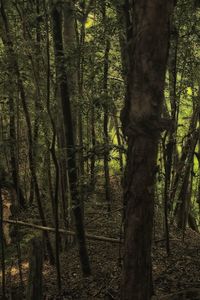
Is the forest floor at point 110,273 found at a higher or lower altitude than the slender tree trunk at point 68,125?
lower

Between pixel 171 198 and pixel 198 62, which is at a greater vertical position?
pixel 198 62

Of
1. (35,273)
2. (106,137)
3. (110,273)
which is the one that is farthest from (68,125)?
(110,273)

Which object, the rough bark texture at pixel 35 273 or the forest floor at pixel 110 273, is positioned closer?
the rough bark texture at pixel 35 273

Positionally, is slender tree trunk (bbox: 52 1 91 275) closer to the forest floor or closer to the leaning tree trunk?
the forest floor

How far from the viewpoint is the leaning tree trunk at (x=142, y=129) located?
3166mm

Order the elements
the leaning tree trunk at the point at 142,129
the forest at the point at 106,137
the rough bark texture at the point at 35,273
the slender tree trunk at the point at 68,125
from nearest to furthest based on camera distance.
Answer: the leaning tree trunk at the point at 142,129 < the forest at the point at 106,137 < the rough bark texture at the point at 35,273 < the slender tree trunk at the point at 68,125

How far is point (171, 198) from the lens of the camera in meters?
8.54

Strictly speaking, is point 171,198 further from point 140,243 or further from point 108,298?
point 140,243

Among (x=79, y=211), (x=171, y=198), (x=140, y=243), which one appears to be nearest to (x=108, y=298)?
(x=79, y=211)

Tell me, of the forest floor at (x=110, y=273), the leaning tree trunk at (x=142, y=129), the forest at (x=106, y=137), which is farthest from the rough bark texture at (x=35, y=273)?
the leaning tree trunk at (x=142, y=129)

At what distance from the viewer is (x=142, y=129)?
3.28 metres

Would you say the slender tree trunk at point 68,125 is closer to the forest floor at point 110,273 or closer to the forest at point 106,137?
the forest at point 106,137

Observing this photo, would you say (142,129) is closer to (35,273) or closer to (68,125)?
(68,125)

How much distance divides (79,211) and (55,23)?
2.71 metres
